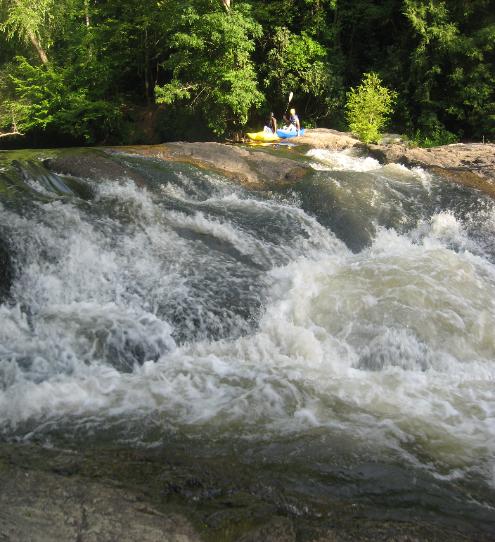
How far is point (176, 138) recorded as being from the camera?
1516cm

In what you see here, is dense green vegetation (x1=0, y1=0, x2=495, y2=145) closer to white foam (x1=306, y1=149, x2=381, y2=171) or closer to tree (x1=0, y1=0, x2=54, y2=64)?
tree (x1=0, y1=0, x2=54, y2=64)

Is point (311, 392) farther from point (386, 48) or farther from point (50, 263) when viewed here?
point (386, 48)

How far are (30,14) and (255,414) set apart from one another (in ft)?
56.6

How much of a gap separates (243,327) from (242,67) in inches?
446

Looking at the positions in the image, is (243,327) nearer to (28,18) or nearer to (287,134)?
(287,134)

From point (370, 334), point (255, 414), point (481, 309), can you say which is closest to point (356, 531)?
point (255, 414)

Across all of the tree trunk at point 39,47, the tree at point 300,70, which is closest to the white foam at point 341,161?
the tree at point 300,70

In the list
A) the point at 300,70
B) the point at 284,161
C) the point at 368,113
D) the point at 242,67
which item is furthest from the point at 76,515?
the point at 300,70

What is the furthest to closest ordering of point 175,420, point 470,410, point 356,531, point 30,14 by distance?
point 30,14
point 470,410
point 175,420
point 356,531

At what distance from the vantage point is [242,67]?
14.4 metres

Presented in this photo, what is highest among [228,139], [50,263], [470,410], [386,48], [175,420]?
[386,48]

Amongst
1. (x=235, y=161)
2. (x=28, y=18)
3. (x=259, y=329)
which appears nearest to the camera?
(x=259, y=329)

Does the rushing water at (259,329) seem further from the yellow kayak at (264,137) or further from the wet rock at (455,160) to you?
the yellow kayak at (264,137)

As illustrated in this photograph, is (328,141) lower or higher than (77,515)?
higher
